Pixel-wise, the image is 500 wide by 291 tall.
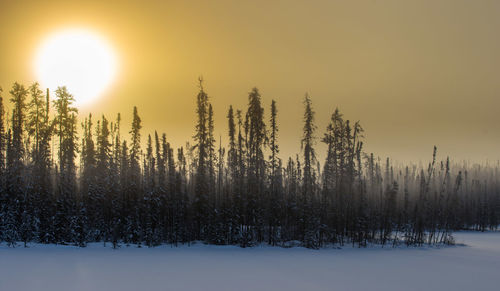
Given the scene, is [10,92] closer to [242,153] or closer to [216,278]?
[242,153]

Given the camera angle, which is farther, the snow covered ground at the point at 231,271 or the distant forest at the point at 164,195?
the distant forest at the point at 164,195

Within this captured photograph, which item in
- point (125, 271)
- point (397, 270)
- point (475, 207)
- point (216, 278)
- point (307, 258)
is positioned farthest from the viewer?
point (475, 207)

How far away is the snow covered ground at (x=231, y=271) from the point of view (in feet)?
62.7

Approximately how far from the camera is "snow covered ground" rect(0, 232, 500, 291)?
19.1 meters

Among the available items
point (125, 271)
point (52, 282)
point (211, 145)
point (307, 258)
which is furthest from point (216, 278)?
point (211, 145)

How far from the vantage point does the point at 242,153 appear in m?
47.9

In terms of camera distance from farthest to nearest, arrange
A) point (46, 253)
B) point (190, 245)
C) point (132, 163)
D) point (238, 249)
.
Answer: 1. point (132, 163)
2. point (190, 245)
3. point (238, 249)
4. point (46, 253)

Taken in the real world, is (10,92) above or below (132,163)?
above

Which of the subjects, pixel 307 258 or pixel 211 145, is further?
pixel 211 145

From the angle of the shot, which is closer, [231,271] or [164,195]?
[231,271]

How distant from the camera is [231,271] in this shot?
78.8ft

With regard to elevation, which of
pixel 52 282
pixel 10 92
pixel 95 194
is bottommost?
pixel 52 282

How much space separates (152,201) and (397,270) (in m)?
30.8

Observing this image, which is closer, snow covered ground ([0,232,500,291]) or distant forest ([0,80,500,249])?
snow covered ground ([0,232,500,291])
